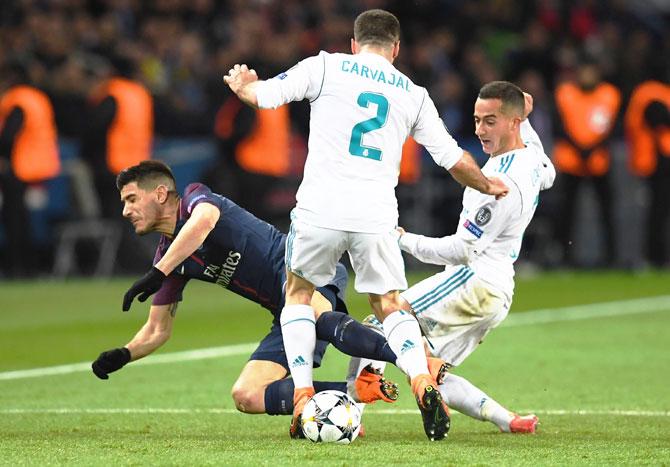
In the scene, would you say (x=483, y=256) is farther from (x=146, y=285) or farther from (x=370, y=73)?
(x=146, y=285)

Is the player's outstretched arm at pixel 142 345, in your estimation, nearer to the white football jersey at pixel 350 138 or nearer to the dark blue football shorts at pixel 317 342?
the dark blue football shorts at pixel 317 342

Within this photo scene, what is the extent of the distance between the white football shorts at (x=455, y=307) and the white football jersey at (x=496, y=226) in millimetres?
72

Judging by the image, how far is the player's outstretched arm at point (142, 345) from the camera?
8062mm

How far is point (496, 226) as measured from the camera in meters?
7.90

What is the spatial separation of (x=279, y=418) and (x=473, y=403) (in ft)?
4.52

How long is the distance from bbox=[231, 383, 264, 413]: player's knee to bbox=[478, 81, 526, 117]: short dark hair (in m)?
2.02

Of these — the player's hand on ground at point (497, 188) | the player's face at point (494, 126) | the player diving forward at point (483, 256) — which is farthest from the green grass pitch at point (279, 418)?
the player's face at point (494, 126)

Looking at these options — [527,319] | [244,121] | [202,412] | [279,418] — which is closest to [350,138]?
[279,418]

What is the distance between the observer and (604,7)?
2495cm

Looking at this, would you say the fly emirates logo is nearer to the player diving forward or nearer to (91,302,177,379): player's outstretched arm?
(91,302,177,379): player's outstretched arm

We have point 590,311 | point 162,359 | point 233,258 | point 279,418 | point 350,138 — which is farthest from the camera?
point 590,311

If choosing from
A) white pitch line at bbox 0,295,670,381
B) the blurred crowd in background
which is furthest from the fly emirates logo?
the blurred crowd in background

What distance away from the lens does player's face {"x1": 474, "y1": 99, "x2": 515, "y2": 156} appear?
26.2ft

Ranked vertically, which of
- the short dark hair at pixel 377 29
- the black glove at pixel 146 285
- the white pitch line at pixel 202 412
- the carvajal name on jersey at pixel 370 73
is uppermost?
the short dark hair at pixel 377 29
